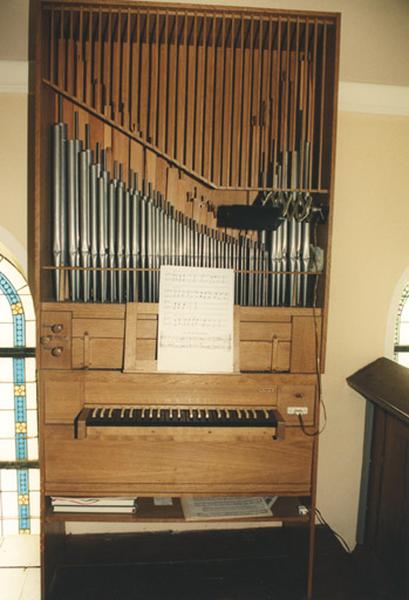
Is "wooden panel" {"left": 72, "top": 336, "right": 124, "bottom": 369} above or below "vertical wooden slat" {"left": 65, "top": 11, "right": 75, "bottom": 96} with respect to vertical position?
below

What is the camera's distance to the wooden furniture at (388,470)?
101 inches

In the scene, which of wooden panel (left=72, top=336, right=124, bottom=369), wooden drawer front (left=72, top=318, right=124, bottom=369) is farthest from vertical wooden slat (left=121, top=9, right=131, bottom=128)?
wooden panel (left=72, top=336, right=124, bottom=369)

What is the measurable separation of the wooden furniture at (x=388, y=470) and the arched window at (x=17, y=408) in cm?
240

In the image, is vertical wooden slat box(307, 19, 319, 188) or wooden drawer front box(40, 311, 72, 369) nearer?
wooden drawer front box(40, 311, 72, 369)

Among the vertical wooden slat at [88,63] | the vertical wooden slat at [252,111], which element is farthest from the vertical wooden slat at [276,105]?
the vertical wooden slat at [88,63]

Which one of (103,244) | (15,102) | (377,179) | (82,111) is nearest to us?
(103,244)

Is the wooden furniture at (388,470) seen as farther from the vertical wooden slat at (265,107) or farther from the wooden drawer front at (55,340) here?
the wooden drawer front at (55,340)

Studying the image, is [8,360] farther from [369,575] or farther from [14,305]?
[369,575]

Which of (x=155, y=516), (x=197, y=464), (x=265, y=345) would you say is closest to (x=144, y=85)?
(x=265, y=345)

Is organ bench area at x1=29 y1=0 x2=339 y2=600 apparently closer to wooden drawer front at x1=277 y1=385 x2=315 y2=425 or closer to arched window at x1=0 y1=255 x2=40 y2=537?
wooden drawer front at x1=277 y1=385 x2=315 y2=425

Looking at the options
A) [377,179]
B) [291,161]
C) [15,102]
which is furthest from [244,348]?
[15,102]

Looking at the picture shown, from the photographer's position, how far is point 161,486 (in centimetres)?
262

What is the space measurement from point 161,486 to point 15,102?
263cm

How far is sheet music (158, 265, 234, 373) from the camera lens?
8.26 ft
